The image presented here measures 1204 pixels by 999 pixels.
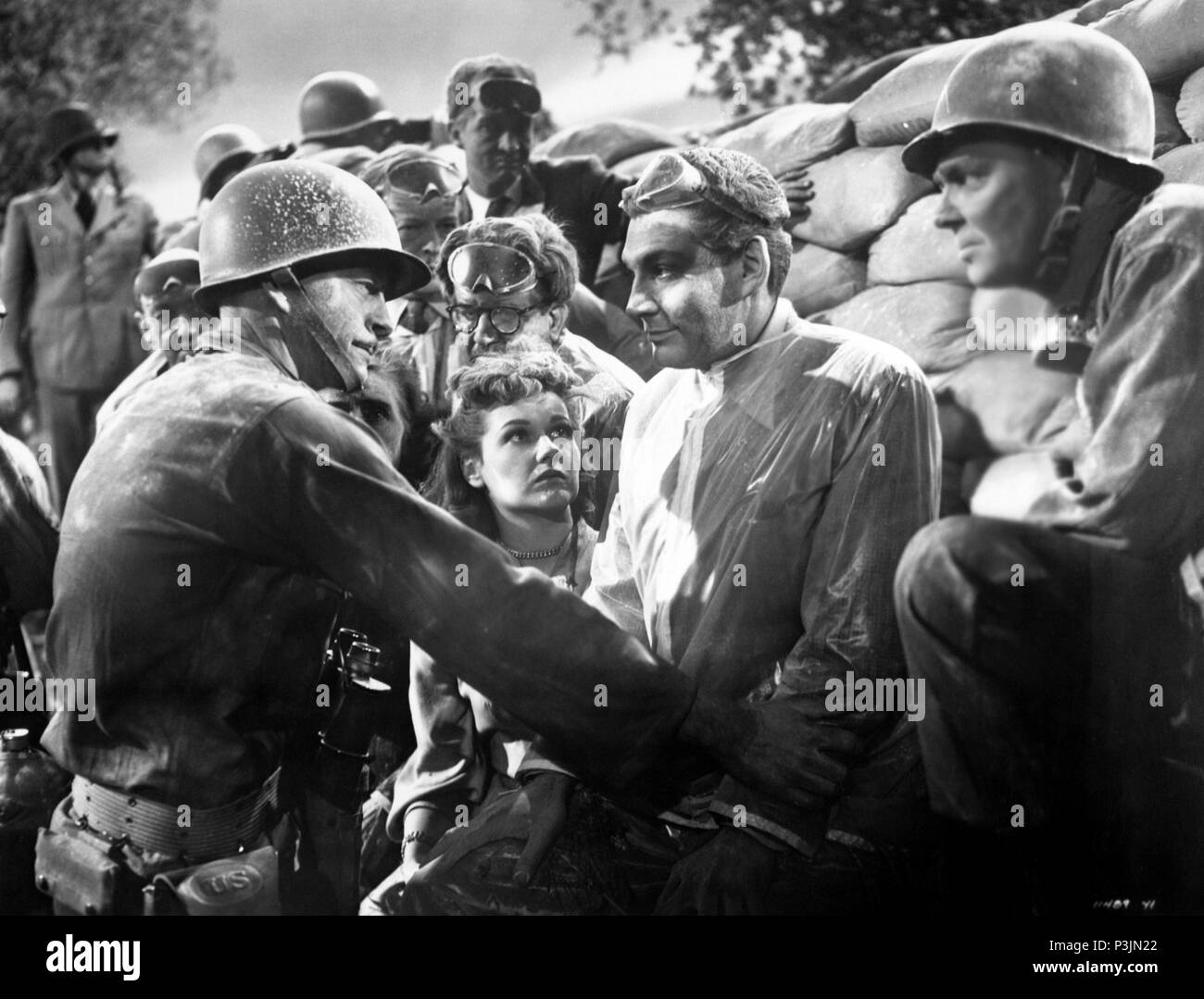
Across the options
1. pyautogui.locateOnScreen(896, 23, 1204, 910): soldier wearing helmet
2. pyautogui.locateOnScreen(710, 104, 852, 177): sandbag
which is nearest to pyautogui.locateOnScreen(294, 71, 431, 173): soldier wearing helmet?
pyautogui.locateOnScreen(710, 104, 852, 177): sandbag

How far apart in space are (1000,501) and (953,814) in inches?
22.7

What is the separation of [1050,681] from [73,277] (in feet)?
8.19

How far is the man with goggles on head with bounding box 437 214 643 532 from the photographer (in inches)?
142

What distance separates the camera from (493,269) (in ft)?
11.9

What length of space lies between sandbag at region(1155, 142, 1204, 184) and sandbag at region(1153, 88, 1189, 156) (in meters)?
0.02

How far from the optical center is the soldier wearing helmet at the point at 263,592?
3.30 metres

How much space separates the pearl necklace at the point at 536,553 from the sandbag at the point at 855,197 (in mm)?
840

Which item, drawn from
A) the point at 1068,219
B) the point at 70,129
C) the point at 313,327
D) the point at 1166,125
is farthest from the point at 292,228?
the point at 1166,125

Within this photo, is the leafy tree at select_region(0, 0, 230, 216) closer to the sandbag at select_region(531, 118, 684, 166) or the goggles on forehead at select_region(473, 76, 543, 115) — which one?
the goggles on forehead at select_region(473, 76, 543, 115)

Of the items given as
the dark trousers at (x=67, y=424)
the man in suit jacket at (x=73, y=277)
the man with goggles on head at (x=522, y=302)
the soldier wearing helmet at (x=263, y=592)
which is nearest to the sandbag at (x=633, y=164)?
the man with goggles on head at (x=522, y=302)

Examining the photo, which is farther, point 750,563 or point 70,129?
point 70,129

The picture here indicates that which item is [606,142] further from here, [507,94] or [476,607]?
[476,607]
